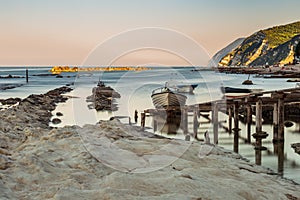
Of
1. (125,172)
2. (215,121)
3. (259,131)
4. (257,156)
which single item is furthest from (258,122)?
(125,172)

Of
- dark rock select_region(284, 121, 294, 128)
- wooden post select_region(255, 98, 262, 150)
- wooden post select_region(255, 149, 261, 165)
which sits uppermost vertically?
wooden post select_region(255, 98, 262, 150)

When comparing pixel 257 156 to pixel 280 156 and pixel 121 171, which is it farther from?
pixel 121 171

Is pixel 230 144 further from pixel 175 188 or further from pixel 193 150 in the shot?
pixel 175 188

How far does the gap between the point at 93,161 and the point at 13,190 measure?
2247 mm

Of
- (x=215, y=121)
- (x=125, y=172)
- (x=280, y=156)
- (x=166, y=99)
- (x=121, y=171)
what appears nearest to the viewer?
(x=125, y=172)

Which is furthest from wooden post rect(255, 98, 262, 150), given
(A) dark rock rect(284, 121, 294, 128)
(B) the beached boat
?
(B) the beached boat

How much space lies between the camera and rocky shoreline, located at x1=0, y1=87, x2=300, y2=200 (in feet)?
21.5

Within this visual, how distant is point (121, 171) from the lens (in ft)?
26.1

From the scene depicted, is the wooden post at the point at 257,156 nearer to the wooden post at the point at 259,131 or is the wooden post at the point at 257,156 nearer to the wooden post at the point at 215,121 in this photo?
the wooden post at the point at 259,131

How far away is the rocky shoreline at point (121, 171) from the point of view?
21.5ft

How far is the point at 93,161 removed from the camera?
8.47 m

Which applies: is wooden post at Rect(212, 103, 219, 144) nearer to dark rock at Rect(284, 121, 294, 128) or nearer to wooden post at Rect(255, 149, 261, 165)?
wooden post at Rect(255, 149, 261, 165)

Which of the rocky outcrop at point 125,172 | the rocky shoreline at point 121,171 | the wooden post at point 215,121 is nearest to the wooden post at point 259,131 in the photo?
the wooden post at point 215,121

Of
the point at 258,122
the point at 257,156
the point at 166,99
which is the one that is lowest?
the point at 257,156
